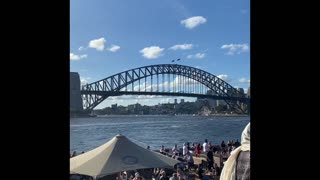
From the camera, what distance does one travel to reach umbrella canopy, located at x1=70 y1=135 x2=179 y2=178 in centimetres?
916

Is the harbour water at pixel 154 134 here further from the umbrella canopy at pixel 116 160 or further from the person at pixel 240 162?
Result: the person at pixel 240 162

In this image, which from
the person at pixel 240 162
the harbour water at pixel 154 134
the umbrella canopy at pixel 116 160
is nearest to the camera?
the person at pixel 240 162

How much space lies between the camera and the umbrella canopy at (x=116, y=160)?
9164mm

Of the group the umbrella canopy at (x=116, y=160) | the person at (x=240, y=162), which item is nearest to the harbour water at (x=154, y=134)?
the umbrella canopy at (x=116, y=160)

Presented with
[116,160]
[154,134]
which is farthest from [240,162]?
[154,134]

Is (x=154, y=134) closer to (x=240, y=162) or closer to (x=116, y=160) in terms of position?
(x=116, y=160)

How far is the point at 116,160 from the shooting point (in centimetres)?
934

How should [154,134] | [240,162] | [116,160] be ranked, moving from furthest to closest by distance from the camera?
[154,134], [116,160], [240,162]

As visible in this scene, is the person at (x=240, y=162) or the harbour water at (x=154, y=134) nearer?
the person at (x=240, y=162)
